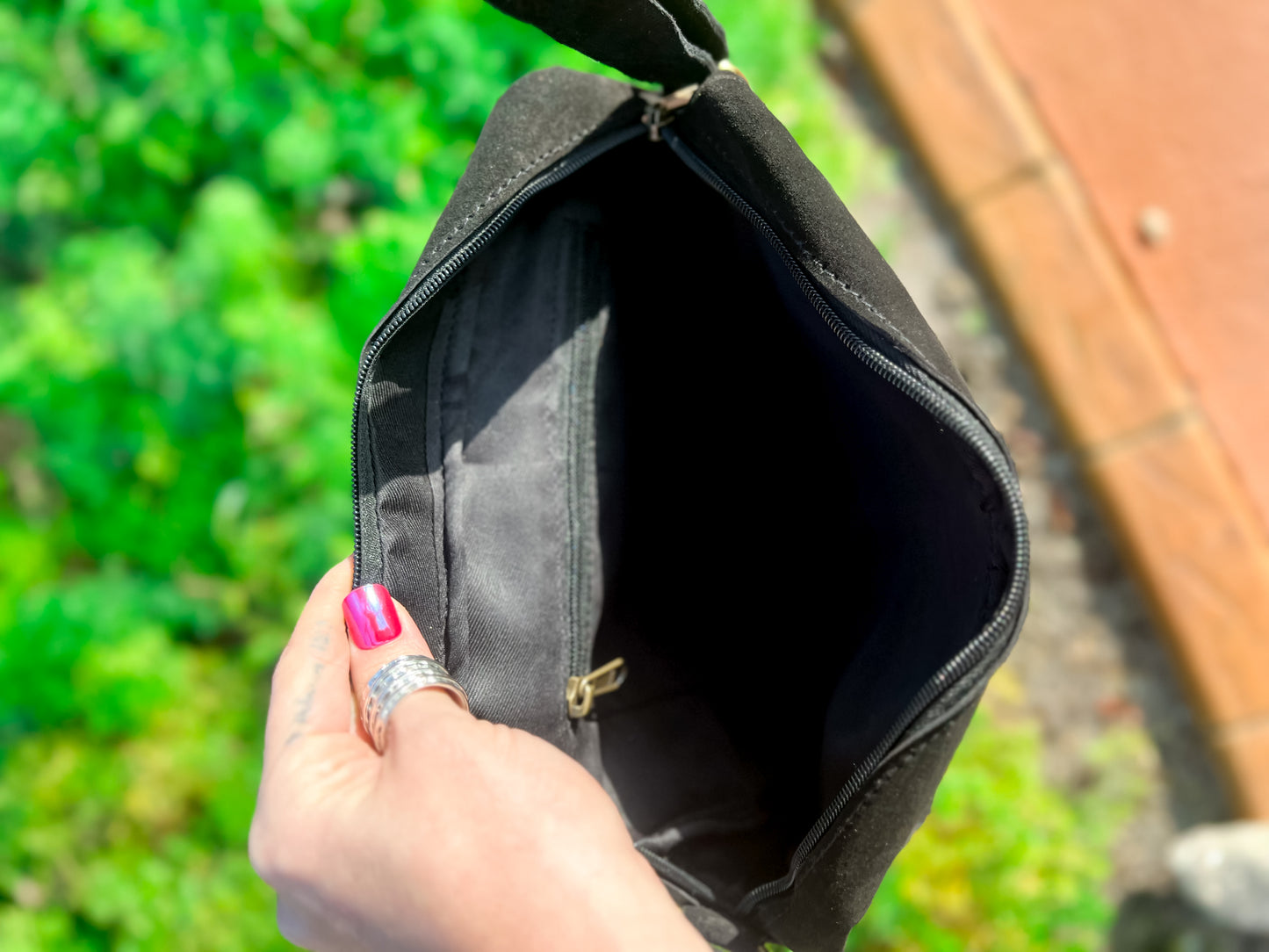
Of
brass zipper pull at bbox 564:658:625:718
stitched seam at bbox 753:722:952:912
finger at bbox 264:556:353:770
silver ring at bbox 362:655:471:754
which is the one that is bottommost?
stitched seam at bbox 753:722:952:912

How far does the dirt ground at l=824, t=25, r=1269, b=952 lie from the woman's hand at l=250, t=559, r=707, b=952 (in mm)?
1436

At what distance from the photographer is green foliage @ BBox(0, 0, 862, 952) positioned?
139 centimetres

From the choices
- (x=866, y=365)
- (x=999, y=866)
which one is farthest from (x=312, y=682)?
(x=999, y=866)

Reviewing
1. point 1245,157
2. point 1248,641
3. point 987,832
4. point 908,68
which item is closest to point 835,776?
point 987,832

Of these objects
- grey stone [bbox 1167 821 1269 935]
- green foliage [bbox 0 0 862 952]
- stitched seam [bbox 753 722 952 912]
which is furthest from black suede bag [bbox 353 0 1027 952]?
grey stone [bbox 1167 821 1269 935]

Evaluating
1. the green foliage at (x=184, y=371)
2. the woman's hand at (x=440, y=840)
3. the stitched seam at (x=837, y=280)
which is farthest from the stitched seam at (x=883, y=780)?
the green foliage at (x=184, y=371)

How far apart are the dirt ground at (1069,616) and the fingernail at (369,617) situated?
56.6 inches

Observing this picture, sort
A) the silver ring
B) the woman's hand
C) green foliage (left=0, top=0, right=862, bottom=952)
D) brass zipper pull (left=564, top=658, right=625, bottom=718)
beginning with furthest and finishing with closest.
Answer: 1. green foliage (left=0, top=0, right=862, bottom=952)
2. brass zipper pull (left=564, top=658, right=625, bottom=718)
3. the silver ring
4. the woman's hand

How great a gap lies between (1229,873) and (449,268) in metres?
1.97

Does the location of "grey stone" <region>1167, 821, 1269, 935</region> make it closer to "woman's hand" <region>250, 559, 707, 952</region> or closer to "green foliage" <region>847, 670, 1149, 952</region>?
"green foliage" <region>847, 670, 1149, 952</region>

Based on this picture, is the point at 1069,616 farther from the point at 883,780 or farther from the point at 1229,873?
the point at 883,780

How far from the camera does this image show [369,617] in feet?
2.43

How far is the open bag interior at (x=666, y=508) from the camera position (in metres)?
0.79

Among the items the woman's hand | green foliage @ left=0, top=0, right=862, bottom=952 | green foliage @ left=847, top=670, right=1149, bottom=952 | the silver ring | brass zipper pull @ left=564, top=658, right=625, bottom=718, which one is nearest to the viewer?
the woman's hand
